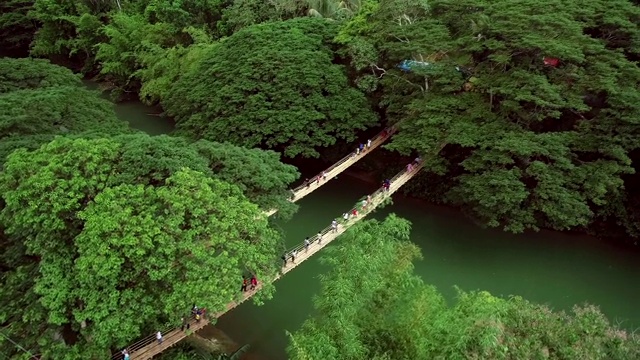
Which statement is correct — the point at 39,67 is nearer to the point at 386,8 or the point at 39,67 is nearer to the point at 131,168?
the point at 131,168

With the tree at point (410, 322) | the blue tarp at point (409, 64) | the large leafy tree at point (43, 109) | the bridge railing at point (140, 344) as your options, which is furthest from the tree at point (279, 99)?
the bridge railing at point (140, 344)

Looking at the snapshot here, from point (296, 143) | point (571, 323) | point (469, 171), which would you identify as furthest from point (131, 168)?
point (469, 171)

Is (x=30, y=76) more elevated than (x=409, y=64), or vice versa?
(x=409, y=64)

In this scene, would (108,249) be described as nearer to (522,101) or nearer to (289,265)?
(289,265)

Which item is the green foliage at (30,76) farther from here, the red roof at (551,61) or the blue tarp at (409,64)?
the red roof at (551,61)

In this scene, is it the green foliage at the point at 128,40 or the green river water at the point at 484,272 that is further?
the green foliage at the point at 128,40

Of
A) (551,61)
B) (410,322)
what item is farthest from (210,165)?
(551,61)
